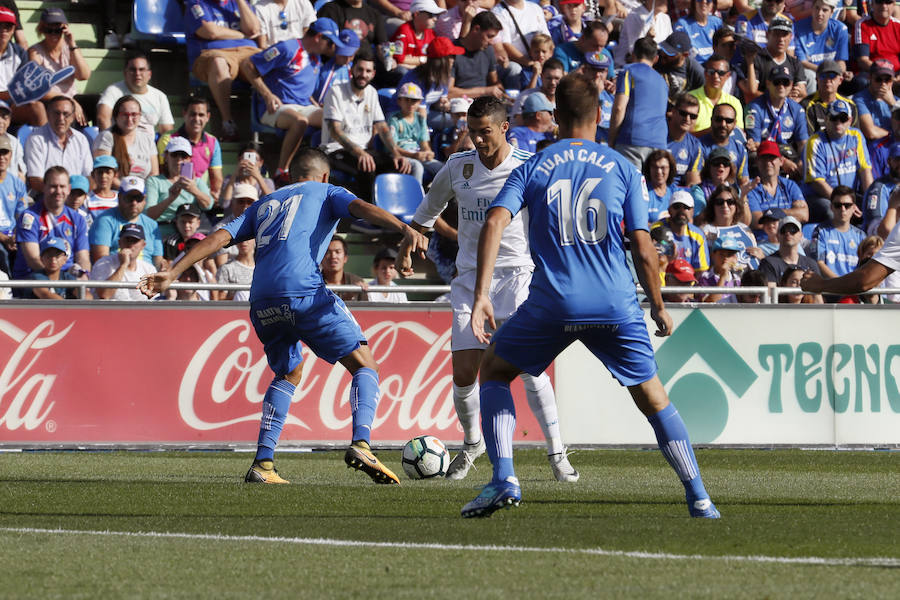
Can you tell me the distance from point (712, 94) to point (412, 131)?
4.10 metres

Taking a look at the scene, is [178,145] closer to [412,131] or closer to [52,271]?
[52,271]

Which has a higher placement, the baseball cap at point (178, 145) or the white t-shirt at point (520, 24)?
the white t-shirt at point (520, 24)

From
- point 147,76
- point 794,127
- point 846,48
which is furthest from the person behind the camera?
point 846,48

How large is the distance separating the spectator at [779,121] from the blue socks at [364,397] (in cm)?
1016

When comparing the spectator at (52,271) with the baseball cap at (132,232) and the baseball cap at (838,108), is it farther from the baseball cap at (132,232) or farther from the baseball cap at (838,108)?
the baseball cap at (838,108)

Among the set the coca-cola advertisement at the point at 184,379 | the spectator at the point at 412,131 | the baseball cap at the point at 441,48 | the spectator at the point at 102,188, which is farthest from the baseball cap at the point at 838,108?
the spectator at the point at 102,188

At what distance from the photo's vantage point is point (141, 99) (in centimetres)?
1606

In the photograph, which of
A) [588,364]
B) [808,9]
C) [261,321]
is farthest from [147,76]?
[808,9]

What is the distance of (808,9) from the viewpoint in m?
21.1

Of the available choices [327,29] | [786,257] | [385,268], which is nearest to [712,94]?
[786,257]

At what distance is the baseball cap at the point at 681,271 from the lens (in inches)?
566

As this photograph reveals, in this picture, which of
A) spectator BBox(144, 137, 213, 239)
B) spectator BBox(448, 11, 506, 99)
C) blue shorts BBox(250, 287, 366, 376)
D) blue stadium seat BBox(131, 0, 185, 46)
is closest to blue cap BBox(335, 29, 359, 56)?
spectator BBox(448, 11, 506, 99)

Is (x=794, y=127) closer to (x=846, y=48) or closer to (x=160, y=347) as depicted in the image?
(x=846, y=48)

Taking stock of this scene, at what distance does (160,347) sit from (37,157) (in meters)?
3.26
